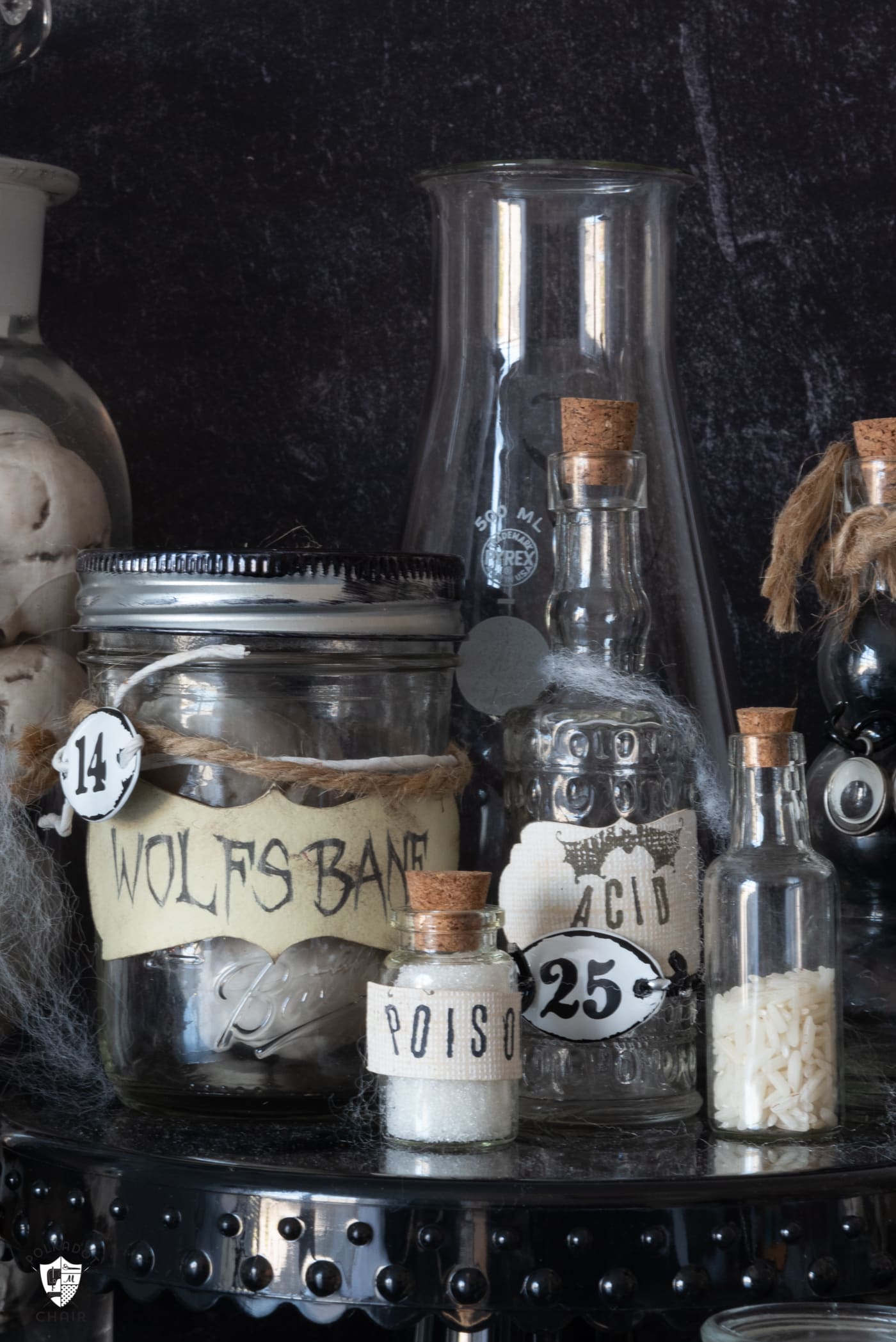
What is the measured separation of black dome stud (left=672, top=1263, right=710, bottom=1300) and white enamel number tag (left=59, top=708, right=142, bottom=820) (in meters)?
0.24

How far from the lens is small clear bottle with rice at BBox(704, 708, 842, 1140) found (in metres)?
0.55

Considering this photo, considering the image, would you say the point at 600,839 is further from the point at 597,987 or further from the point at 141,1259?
the point at 141,1259

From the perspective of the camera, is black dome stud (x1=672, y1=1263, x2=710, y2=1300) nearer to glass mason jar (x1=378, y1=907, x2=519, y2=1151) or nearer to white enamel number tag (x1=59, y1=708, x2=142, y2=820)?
glass mason jar (x1=378, y1=907, x2=519, y2=1151)

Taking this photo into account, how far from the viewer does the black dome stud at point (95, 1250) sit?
521 millimetres

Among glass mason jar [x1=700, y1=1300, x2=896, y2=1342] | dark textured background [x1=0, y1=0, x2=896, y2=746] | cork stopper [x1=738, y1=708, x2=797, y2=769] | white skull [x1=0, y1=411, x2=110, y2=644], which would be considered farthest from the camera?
dark textured background [x1=0, y1=0, x2=896, y2=746]

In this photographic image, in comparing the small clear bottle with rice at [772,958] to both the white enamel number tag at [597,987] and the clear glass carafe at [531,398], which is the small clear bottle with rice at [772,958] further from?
the clear glass carafe at [531,398]

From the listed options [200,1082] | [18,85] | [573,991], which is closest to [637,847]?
[573,991]

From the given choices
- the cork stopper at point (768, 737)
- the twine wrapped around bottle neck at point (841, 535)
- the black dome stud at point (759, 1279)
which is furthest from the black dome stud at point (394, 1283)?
the twine wrapped around bottle neck at point (841, 535)

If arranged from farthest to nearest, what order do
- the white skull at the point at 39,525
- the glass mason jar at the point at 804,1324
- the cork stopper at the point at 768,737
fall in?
the white skull at the point at 39,525 → the cork stopper at the point at 768,737 → the glass mason jar at the point at 804,1324

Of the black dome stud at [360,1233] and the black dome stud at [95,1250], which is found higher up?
the black dome stud at [360,1233]

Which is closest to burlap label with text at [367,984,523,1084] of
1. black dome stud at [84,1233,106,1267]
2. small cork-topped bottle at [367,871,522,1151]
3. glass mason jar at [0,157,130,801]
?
small cork-topped bottle at [367,871,522,1151]

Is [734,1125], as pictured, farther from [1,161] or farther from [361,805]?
[1,161]

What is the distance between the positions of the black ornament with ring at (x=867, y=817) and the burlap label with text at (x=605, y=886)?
3.4 inches

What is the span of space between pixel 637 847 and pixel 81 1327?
→ 13.6 inches
